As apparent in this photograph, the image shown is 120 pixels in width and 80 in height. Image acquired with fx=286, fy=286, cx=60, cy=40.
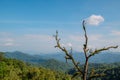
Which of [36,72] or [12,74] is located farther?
[36,72]

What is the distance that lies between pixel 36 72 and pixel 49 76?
15.0 m

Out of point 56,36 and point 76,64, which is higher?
point 56,36

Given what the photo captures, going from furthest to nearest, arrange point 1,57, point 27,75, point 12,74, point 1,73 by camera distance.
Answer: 1. point 1,57
2. point 27,75
3. point 12,74
4. point 1,73

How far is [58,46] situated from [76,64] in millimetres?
1391

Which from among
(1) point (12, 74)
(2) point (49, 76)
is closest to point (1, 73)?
(1) point (12, 74)

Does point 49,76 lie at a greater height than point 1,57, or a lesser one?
lesser

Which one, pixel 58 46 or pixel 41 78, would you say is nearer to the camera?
pixel 58 46

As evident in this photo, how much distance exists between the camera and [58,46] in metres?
13.9

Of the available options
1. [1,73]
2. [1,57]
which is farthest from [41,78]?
[1,57]

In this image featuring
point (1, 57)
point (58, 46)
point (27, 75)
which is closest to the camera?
point (58, 46)

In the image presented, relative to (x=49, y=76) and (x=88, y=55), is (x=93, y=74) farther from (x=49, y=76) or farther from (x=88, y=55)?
(x=49, y=76)

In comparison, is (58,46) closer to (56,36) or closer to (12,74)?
(56,36)

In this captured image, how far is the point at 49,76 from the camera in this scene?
6437 inches

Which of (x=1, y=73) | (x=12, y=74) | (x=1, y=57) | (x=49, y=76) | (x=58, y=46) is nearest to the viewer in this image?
(x=58, y=46)
